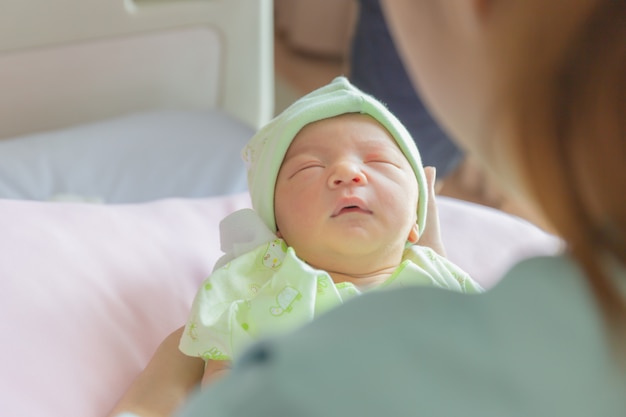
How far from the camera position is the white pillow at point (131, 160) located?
1341mm

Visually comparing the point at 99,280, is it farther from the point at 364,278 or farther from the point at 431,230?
the point at 431,230

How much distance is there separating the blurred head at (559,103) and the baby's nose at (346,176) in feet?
1.53

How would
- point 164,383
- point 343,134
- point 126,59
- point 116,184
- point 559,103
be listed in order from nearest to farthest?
point 559,103
point 164,383
point 343,134
point 116,184
point 126,59

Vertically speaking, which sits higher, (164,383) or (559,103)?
(559,103)

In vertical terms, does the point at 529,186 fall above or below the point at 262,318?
above

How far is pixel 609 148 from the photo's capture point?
447 mm

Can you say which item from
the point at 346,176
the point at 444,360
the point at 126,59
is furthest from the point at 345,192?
the point at 126,59

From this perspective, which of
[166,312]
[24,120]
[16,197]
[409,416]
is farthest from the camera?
[24,120]

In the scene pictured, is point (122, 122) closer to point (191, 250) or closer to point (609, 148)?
point (191, 250)

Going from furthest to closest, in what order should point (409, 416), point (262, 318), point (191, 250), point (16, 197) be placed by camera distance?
point (16, 197), point (191, 250), point (262, 318), point (409, 416)

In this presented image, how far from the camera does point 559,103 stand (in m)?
0.45

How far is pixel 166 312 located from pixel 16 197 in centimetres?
39

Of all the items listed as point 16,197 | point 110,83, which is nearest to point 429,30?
point 16,197

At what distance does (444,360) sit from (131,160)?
1052 millimetres
